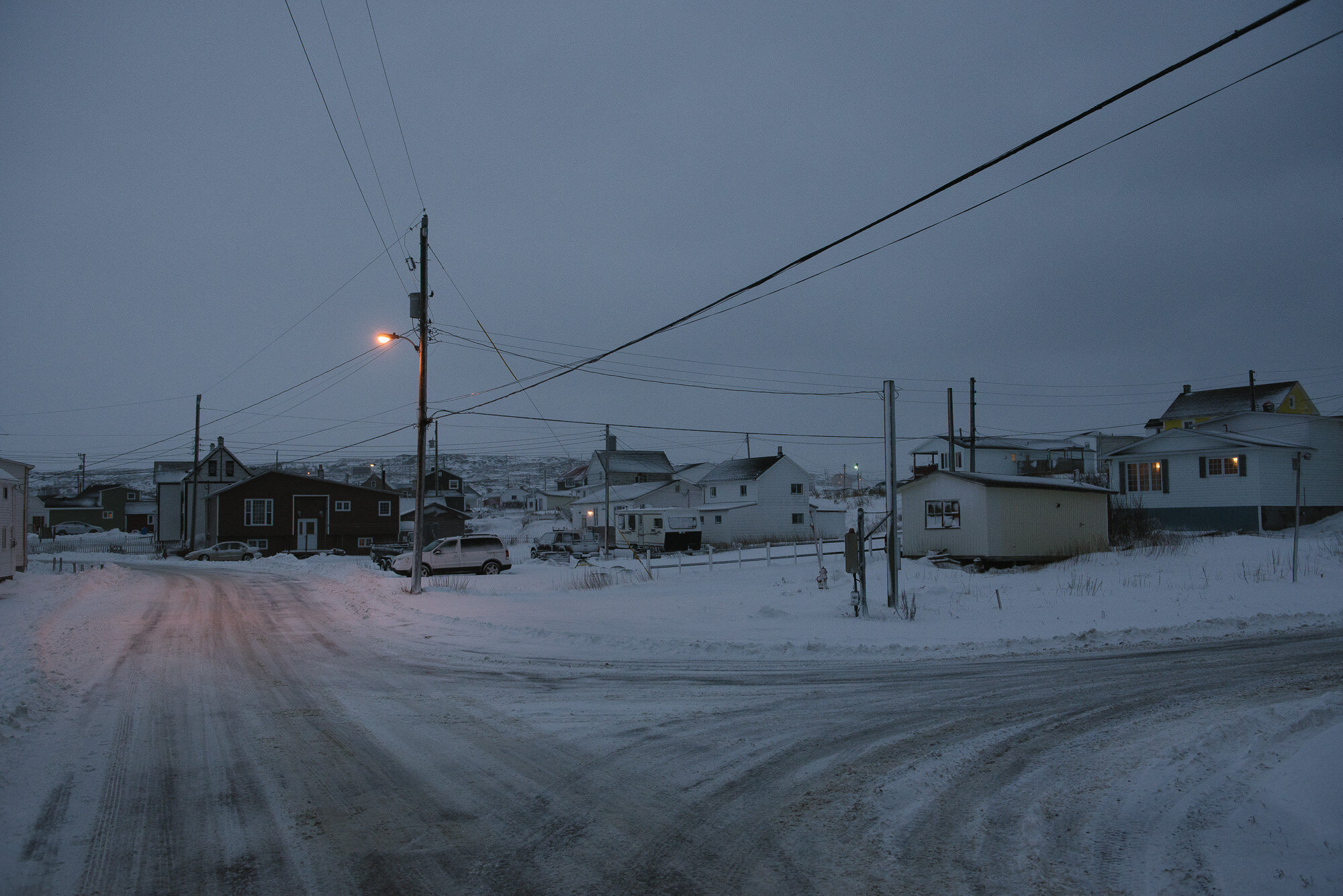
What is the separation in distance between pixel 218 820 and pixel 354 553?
183 feet

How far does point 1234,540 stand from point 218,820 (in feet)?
110

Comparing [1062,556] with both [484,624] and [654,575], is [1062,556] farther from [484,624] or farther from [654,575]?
[484,624]

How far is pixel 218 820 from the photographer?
5.46m

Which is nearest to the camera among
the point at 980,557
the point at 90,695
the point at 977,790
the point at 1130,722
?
the point at 977,790

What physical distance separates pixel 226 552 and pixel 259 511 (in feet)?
19.7

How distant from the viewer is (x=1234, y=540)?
27875 mm

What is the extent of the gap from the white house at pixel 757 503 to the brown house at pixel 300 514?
25259mm

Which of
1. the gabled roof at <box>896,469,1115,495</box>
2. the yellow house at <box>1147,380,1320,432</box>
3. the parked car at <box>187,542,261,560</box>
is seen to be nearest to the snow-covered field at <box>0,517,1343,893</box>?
the gabled roof at <box>896,469,1115,495</box>

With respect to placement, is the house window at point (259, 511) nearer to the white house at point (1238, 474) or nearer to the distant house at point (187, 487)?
the distant house at point (187, 487)

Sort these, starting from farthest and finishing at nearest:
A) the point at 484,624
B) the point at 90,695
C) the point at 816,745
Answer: the point at 484,624 → the point at 90,695 → the point at 816,745

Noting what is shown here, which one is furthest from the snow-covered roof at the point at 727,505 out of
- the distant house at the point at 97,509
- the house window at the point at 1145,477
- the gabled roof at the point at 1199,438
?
the distant house at the point at 97,509

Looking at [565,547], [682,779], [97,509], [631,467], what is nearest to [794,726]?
[682,779]

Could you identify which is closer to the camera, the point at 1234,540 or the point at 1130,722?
the point at 1130,722

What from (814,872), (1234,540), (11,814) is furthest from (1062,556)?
→ (11,814)
